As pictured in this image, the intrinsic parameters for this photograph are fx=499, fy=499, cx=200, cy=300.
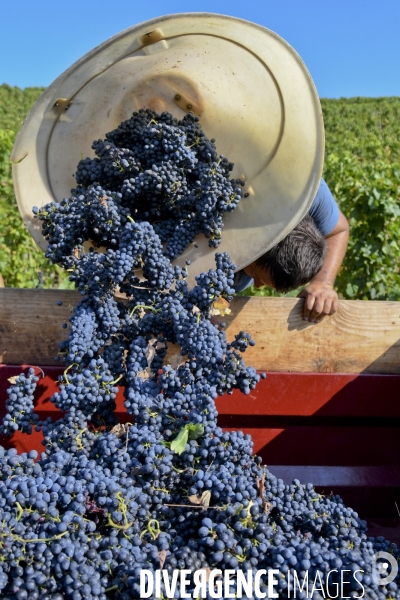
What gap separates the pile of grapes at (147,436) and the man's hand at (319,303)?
0.45 metres

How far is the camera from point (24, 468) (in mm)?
1310

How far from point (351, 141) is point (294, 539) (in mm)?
27521

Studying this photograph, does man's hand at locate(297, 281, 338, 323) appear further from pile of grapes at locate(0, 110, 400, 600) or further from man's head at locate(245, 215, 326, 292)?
pile of grapes at locate(0, 110, 400, 600)

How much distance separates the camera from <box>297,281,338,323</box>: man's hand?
195 centimetres

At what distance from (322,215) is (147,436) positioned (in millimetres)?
1691

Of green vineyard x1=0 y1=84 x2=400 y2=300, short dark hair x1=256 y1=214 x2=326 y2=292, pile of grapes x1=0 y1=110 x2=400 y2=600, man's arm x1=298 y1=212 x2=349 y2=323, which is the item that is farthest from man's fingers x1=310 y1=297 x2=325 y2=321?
green vineyard x1=0 y1=84 x2=400 y2=300

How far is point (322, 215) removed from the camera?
260cm

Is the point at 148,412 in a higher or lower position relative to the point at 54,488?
higher

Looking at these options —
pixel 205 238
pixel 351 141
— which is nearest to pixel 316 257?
pixel 205 238

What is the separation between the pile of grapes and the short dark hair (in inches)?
16.5

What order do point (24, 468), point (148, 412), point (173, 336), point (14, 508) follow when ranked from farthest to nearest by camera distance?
point (173, 336), point (148, 412), point (24, 468), point (14, 508)

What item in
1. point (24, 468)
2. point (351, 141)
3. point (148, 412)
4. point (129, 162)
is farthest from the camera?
point (351, 141)

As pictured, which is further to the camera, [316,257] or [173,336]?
[316,257]

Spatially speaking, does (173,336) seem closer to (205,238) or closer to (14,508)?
(205,238)
